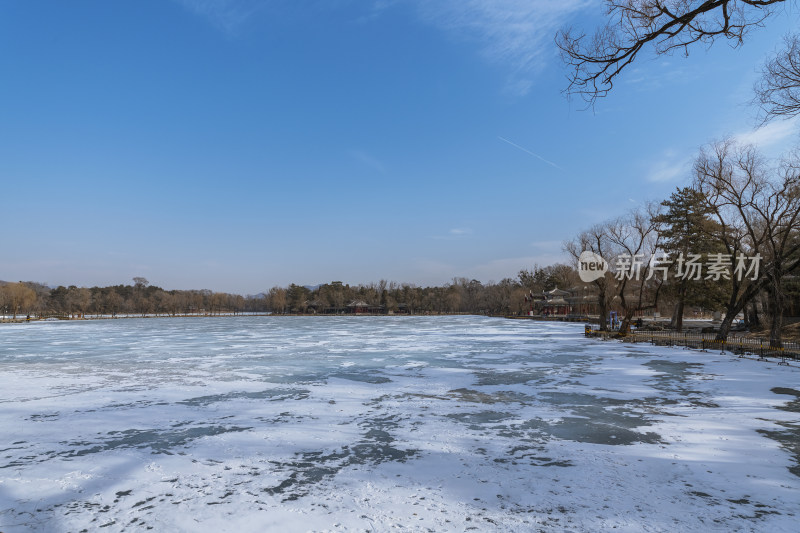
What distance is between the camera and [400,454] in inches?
261

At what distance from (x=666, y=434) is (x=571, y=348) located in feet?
57.6

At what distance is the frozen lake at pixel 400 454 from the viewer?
466 centimetres

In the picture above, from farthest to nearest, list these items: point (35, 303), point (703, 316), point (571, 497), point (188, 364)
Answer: point (35, 303), point (703, 316), point (188, 364), point (571, 497)

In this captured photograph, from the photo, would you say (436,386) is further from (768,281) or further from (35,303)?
(35,303)

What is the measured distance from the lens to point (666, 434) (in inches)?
297

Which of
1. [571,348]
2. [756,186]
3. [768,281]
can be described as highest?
[756,186]

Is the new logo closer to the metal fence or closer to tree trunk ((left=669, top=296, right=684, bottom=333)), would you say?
tree trunk ((left=669, top=296, right=684, bottom=333))

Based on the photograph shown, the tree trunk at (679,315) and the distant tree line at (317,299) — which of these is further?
the distant tree line at (317,299)

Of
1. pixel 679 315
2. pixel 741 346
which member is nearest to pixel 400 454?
pixel 741 346

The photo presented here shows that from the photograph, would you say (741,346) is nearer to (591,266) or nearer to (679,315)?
(591,266)

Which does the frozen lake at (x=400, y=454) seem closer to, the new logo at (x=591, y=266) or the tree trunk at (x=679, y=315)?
the new logo at (x=591, y=266)

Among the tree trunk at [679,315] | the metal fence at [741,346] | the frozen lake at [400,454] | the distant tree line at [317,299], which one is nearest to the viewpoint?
the frozen lake at [400,454]

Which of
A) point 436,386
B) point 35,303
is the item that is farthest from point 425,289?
point 436,386

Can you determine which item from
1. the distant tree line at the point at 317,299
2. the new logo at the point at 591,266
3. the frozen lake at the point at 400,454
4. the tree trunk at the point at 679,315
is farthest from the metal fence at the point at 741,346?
the distant tree line at the point at 317,299
